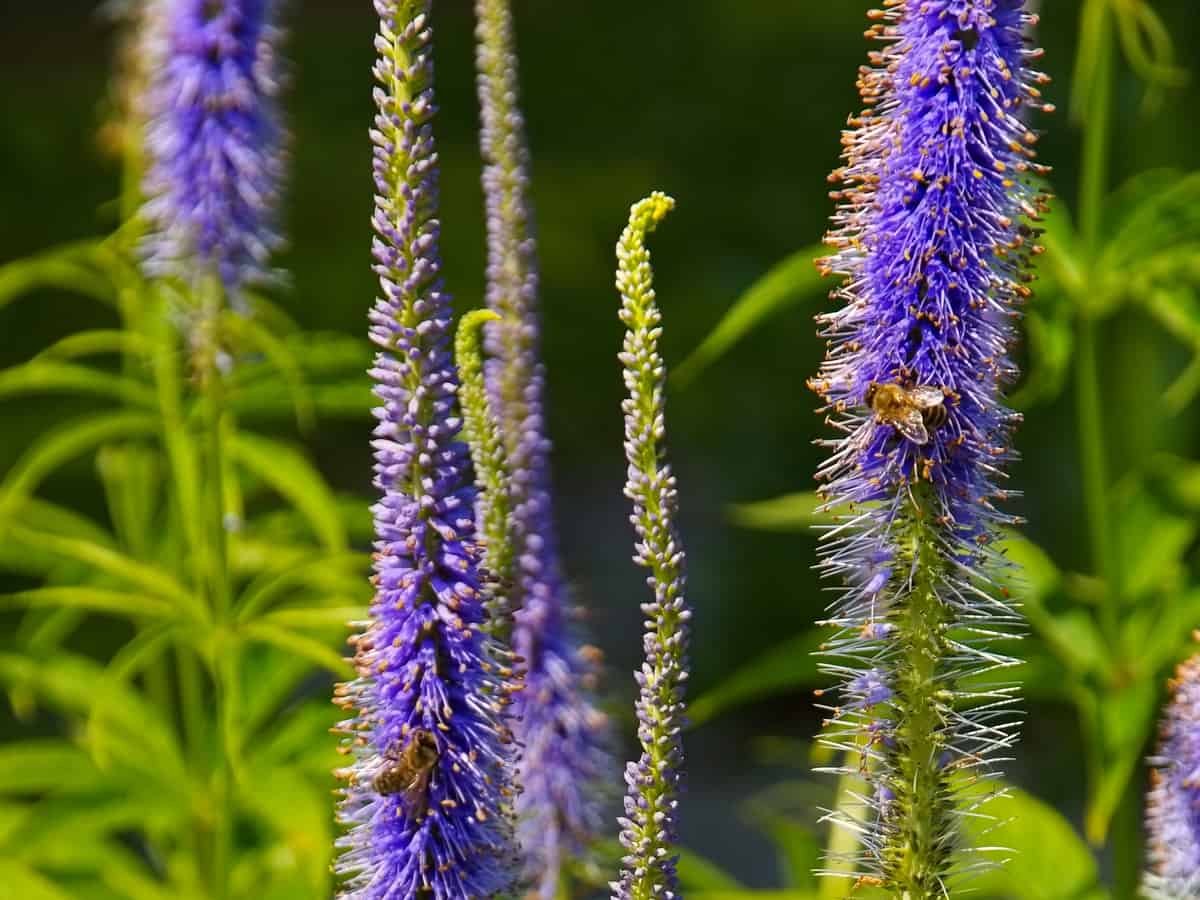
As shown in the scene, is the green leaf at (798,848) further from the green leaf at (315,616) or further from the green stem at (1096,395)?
the green leaf at (315,616)

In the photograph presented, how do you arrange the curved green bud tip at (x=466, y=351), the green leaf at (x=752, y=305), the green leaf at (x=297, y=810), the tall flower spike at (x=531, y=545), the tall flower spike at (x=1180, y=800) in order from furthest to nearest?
the green leaf at (x=297, y=810)
the green leaf at (x=752, y=305)
the tall flower spike at (x=531, y=545)
the tall flower spike at (x=1180, y=800)
the curved green bud tip at (x=466, y=351)

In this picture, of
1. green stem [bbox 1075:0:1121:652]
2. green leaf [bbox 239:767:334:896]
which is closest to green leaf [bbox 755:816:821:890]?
green stem [bbox 1075:0:1121:652]

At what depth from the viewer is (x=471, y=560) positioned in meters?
1.51

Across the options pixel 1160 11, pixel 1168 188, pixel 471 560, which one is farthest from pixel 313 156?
pixel 471 560

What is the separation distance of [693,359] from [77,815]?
5.07ft

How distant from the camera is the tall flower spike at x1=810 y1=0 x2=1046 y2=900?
147 cm

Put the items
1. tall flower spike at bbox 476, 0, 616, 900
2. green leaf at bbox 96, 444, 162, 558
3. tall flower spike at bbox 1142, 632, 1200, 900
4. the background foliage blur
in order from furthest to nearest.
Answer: the background foliage blur < green leaf at bbox 96, 444, 162, 558 < tall flower spike at bbox 476, 0, 616, 900 < tall flower spike at bbox 1142, 632, 1200, 900

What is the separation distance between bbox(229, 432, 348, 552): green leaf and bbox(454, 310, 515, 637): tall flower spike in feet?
4.04

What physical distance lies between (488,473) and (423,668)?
0.22 m

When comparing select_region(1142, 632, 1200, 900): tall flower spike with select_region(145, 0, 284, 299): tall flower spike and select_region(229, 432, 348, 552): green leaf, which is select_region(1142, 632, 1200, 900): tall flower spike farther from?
select_region(145, 0, 284, 299): tall flower spike

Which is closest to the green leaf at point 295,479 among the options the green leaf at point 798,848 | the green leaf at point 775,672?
the green leaf at point 775,672

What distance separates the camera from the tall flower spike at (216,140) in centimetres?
281

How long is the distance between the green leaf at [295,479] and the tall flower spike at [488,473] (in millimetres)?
1233

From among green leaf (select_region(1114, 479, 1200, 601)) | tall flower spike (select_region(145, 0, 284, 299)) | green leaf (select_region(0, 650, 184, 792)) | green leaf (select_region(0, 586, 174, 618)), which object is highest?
tall flower spike (select_region(145, 0, 284, 299))
